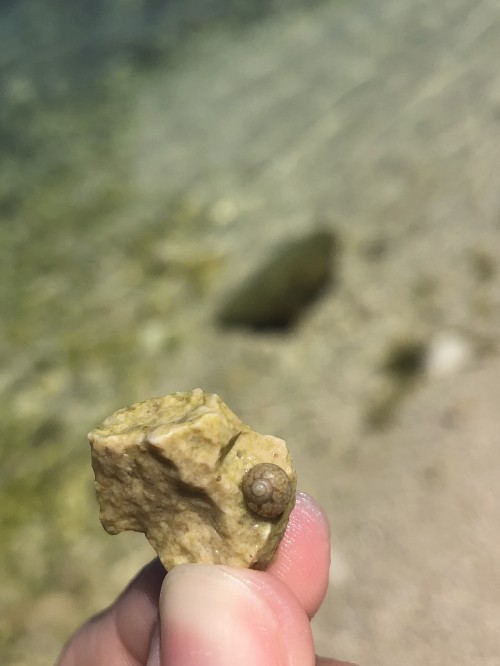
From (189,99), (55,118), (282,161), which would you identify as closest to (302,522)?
(282,161)

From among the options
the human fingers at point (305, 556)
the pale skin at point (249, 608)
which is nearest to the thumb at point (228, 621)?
the pale skin at point (249, 608)

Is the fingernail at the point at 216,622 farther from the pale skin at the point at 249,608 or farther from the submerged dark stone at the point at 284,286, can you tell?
the submerged dark stone at the point at 284,286

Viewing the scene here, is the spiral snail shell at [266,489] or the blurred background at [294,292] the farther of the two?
the blurred background at [294,292]

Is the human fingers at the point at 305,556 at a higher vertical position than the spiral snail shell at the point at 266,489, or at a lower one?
lower

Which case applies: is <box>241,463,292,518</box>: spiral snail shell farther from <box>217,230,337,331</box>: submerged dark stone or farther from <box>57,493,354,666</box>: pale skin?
<box>217,230,337,331</box>: submerged dark stone

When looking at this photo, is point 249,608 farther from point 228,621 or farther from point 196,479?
point 196,479

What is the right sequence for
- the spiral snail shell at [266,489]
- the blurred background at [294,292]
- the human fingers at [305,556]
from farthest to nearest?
the blurred background at [294,292] < the human fingers at [305,556] < the spiral snail shell at [266,489]

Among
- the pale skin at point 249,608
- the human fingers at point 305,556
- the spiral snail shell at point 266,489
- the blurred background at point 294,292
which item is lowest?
the blurred background at point 294,292

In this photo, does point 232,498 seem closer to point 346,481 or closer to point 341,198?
point 346,481
